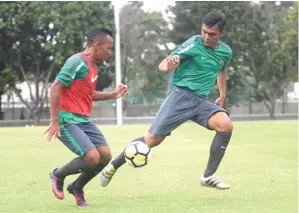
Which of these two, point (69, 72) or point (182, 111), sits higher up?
point (69, 72)

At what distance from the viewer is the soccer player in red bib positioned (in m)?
6.73

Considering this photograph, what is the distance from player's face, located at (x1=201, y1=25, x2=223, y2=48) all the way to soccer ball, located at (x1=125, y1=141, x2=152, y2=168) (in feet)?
4.75

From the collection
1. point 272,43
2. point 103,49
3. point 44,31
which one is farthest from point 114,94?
point 272,43

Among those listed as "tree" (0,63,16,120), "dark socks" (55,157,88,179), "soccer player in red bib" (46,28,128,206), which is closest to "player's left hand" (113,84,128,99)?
"soccer player in red bib" (46,28,128,206)

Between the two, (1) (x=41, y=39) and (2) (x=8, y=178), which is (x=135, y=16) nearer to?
(1) (x=41, y=39)

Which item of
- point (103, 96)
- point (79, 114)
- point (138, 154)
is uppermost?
point (103, 96)

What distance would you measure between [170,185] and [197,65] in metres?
1.83

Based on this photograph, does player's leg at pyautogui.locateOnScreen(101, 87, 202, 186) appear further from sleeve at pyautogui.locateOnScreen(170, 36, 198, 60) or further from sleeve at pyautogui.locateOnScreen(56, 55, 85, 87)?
sleeve at pyautogui.locateOnScreen(56, 55, 85, 87)

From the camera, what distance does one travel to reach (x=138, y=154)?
7.30 meters

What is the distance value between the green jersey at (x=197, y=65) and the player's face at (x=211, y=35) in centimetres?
8

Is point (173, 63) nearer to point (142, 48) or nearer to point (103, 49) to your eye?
point (103, 49)

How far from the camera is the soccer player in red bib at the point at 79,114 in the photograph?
265 inches

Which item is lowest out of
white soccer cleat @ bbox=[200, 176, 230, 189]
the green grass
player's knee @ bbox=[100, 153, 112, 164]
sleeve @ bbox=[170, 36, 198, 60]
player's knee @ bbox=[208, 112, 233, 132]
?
the green grass

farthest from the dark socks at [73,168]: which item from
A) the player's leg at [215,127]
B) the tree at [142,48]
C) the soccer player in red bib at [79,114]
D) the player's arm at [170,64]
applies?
the tree at [142,48]
